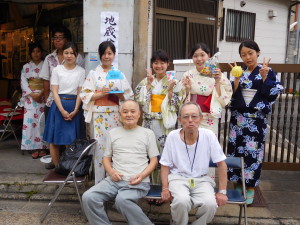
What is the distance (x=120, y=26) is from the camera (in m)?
4.58

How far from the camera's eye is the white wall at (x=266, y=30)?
11.9m

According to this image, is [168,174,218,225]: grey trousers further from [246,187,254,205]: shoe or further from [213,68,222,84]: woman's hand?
[213,68,222,84]: woman's hand

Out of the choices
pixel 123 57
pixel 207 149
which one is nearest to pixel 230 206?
pixel 207 149

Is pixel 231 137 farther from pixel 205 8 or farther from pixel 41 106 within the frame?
pixel 205 8

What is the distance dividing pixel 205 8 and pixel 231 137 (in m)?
4.28

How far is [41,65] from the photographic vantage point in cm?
570

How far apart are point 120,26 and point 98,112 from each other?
4.14 ft

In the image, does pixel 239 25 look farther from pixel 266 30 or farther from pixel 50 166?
pixel 50 166

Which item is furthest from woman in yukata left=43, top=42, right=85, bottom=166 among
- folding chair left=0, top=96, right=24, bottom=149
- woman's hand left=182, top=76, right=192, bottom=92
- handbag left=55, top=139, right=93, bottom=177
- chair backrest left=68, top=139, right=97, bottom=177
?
folding chair left=0, top=96, right=24, bottom=149

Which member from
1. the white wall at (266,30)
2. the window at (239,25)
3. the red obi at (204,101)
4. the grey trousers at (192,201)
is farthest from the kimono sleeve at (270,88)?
the window at (239,25)

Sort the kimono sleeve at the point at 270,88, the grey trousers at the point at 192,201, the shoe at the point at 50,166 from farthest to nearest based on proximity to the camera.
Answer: the shoe at the point at 50,166
the kimono sleeve at the point at 270,88
the grey trousers at the point at 192,201

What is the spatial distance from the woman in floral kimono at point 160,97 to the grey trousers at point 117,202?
2.78 ft

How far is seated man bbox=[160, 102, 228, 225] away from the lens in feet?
10.8

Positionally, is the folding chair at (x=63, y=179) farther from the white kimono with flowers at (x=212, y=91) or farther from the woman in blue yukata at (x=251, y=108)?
the woman in blue yukata at (x=251, y=108)
